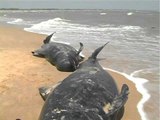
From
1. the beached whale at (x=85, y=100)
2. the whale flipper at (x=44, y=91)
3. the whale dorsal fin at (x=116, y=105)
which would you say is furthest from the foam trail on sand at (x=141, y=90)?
the whale flipper at (x=44, y=91)

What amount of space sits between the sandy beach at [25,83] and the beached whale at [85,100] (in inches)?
37.3

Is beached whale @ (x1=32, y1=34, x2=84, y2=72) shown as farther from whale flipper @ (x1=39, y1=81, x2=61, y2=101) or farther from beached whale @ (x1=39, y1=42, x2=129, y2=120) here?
beached whale @ (x1=39, y1=42, x2=129, y2=120)

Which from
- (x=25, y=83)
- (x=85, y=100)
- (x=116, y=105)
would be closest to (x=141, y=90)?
(x=25, y=83)

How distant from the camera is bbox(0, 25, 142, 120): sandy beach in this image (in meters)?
7.75

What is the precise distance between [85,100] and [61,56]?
5775 millimetres

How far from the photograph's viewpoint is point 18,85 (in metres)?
9.27

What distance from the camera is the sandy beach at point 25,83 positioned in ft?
25.4

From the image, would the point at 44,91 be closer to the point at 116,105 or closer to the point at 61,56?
the point at 116,105

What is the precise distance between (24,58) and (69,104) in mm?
6864

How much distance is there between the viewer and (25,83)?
949 cm

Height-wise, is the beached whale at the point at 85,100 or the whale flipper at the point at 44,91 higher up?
the beached whale at the point at 85,100

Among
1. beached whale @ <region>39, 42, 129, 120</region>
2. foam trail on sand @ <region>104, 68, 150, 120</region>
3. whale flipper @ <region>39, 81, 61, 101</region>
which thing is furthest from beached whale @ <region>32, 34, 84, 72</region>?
beached whale @ <region>39, 42, 129, 120</region>

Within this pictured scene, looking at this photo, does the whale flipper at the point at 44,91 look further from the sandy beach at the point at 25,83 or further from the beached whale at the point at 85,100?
the beached whale at the point at 85,100

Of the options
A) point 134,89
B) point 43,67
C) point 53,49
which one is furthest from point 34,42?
point 134,89
